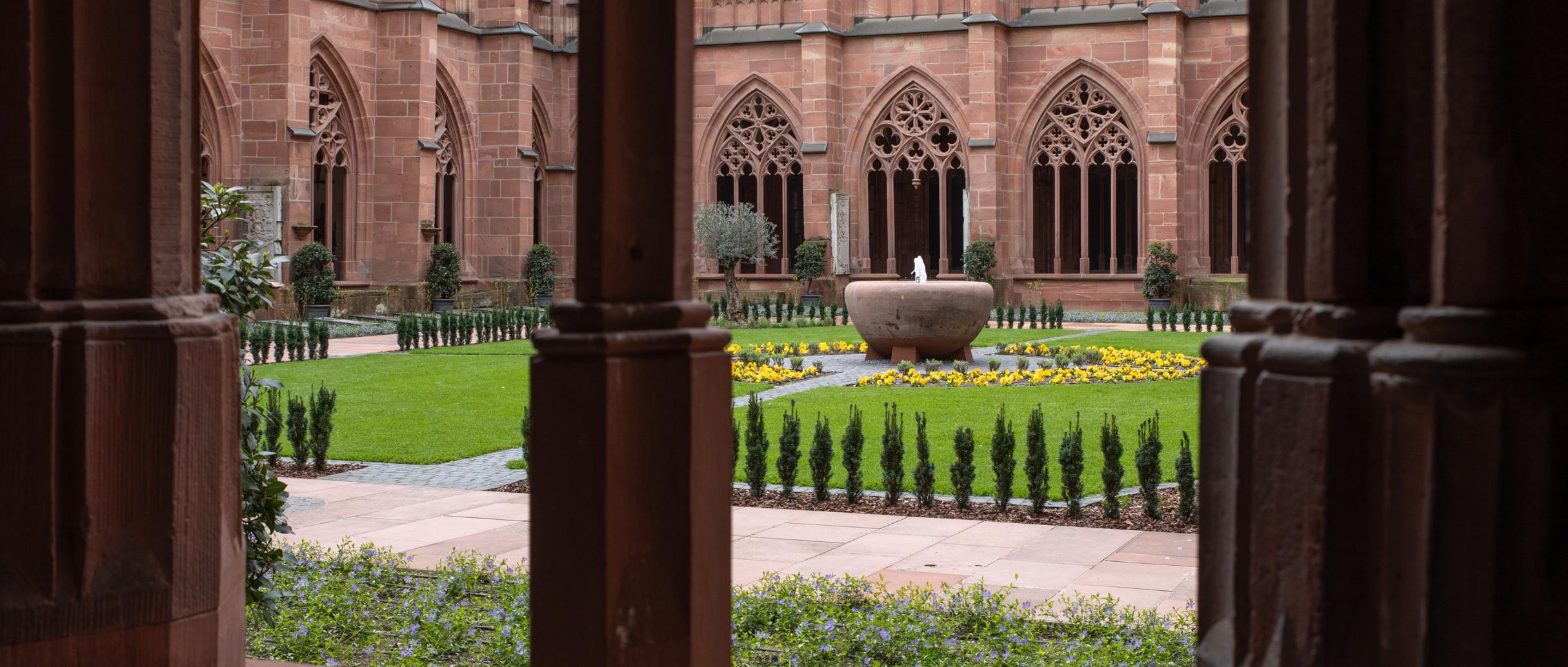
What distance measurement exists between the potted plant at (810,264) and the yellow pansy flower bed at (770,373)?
11349 millimetres

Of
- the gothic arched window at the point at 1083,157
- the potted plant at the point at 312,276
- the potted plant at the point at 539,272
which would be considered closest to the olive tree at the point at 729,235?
the potted plant at the point at 539,272

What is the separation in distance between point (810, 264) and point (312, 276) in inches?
343

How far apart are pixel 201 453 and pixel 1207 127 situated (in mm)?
Answer: 23324

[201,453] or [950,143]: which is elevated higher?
[950,143]

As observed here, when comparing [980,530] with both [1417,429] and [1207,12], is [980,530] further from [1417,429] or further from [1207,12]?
[1207,12]

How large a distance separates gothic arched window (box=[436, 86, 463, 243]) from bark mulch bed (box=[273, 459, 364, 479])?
16181mm

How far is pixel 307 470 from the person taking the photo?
8312 mm

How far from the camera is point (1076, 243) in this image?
1218 inches

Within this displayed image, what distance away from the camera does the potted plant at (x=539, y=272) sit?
24875 millimetres

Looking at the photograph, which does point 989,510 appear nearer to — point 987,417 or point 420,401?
point 987,417

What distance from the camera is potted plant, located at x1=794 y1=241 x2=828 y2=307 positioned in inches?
993

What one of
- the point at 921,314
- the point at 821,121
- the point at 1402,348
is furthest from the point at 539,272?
the point at 1402,348

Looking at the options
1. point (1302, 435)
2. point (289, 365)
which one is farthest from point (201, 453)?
point (289, 365)

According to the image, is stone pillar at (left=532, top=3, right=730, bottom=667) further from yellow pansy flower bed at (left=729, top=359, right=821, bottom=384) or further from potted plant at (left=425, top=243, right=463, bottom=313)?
potted plant at (left=425, top=243, right=463, bottom=313)
